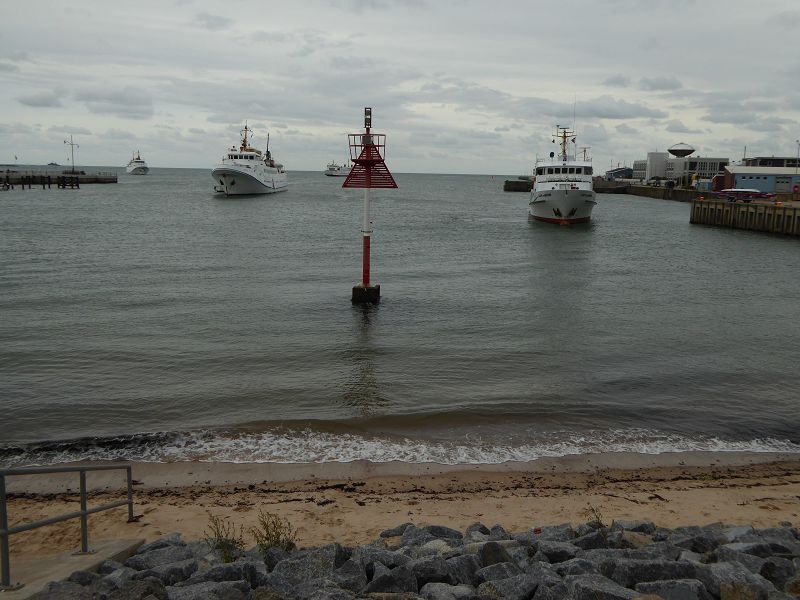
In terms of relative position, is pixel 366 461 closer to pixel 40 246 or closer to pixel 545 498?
pixel 545 498

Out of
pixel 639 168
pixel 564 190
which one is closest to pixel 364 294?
pixel 564 190

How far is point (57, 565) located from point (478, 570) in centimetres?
381

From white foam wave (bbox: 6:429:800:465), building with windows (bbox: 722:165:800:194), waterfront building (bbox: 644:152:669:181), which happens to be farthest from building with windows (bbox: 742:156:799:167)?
white foam wave (bbox: 6:429:800:465)

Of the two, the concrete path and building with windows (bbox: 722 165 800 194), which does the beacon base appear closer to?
the concrete path

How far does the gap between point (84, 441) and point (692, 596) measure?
9766 millimetres

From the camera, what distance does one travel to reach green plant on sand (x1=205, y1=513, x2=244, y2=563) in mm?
6418

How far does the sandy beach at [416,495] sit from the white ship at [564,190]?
44.2m

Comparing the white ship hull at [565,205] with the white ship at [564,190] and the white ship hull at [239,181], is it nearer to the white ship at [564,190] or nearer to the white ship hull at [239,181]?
the white ship at [564,190]

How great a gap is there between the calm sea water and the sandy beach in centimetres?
61

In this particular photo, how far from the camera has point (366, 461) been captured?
34.8 feet

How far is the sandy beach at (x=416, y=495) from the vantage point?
8.26m

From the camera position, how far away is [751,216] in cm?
5181

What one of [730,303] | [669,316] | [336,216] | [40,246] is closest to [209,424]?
[669,316]

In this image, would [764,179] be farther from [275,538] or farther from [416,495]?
[275,538]
